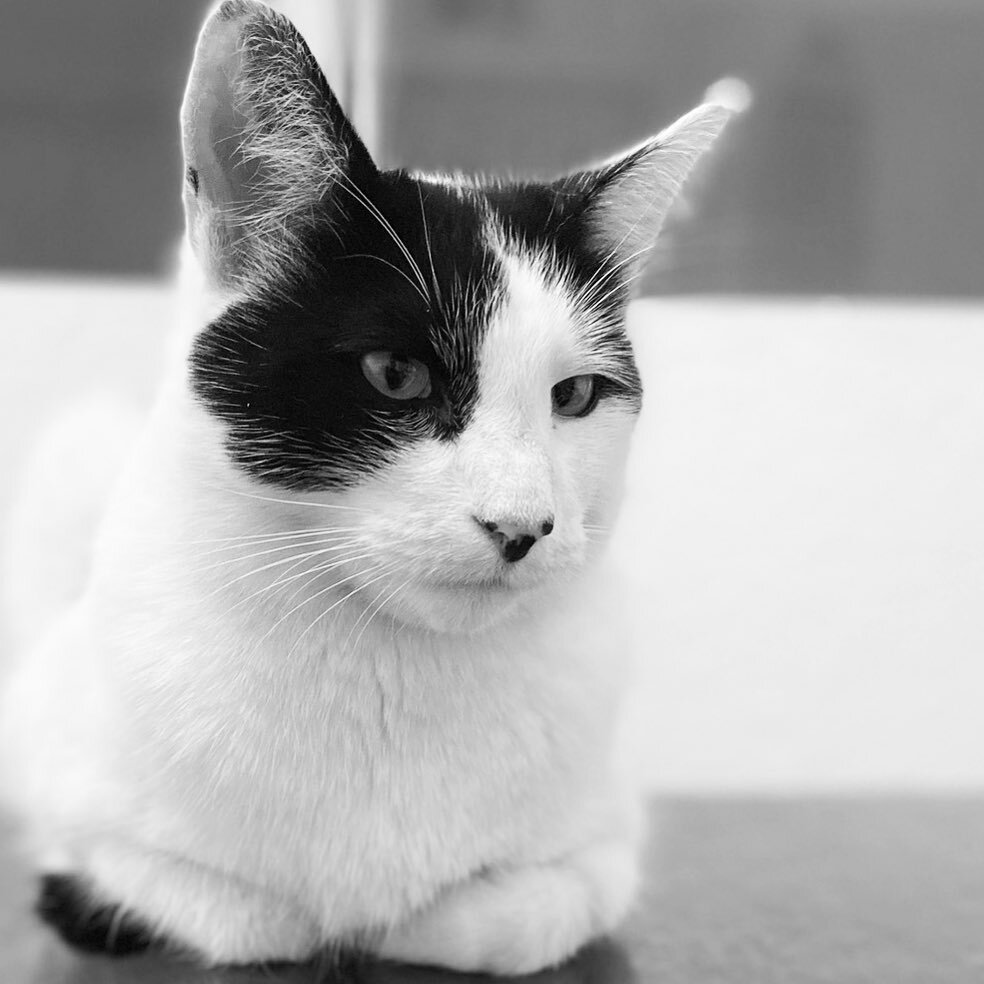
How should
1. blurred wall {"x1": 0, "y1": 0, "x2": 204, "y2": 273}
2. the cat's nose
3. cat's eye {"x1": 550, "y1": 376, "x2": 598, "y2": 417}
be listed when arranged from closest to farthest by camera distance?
the cat's nose → cat's eye {"x1": 550, "y1": 376, "x2": 598, "y2": 417} → blurred wall {"x1": 0, "y1": 0, "x2": 204, "y2": 273}

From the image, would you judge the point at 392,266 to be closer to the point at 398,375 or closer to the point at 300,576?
the point at 398,375

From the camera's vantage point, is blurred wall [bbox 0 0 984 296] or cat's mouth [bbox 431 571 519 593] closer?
cat's mouth [bbox 431 571 519 593]

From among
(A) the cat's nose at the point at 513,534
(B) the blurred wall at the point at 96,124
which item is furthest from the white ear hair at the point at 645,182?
→ (B) the blurred wall at the point at 96,124

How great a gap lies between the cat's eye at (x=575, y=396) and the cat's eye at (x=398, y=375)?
9 cm

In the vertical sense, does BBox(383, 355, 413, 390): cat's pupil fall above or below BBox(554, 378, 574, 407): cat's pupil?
above

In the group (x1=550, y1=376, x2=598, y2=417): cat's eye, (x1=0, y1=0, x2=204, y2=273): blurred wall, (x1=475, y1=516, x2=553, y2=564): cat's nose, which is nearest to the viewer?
(x1=475, y1=516, x2=553, y2=564): cat's nose

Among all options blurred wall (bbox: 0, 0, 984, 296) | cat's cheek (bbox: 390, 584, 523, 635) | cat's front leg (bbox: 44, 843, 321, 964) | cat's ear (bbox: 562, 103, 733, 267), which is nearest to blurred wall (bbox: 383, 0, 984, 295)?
blurred wall (bbox: 0, 0, 984, 296)

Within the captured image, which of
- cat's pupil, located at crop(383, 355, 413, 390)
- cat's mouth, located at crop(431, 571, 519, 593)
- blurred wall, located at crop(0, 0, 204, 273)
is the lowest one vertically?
cat's mouth, located at crop(431, 571, 519, 593)

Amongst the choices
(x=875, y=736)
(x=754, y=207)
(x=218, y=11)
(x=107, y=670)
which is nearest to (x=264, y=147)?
(x=218, y=11)

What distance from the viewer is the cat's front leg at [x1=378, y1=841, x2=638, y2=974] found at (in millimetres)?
717

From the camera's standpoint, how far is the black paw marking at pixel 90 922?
2.42 feet

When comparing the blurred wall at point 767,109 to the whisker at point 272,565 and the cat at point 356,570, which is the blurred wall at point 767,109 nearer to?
the cat at point 356,570

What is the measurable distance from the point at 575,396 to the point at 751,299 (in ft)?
2.47

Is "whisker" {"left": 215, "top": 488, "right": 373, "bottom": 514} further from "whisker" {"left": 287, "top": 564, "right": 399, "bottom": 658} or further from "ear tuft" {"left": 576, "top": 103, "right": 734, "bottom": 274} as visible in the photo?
"ear tuft" {"left": 576, "top": 103, "right": 734, "bottom": 274}
